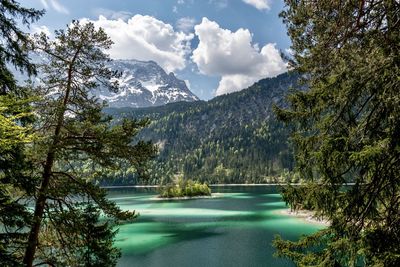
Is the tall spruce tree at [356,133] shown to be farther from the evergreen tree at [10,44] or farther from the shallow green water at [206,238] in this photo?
the shallow green water at [206,238]

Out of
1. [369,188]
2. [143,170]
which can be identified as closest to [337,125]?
[369,188]

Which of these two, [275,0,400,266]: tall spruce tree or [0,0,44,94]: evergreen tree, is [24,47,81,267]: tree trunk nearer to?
[0,0,44,94]: evergreen tree

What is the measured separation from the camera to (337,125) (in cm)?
849

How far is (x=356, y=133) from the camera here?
24.5 feet

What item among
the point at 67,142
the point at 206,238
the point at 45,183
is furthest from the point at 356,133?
the point at 206,238

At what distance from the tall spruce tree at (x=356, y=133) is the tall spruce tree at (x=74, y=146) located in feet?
20.1

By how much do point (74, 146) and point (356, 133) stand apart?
882cm

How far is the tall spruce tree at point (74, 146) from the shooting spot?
1166cm

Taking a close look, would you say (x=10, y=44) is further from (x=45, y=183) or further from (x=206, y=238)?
(x=206, y=238)

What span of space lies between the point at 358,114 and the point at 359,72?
184cm

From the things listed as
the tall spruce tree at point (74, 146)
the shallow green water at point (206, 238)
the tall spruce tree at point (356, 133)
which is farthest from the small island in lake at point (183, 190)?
the tall spruce tree at point (356, 133)

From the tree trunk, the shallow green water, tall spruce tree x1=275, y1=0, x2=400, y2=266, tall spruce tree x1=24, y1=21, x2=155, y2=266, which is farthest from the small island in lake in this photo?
tall spruce tree x1=275, y1=0, x2=400, y2=266

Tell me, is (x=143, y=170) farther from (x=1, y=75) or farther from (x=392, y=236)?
(x=392, y=236)

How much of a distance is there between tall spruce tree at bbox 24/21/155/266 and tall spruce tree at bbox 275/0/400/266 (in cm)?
613
